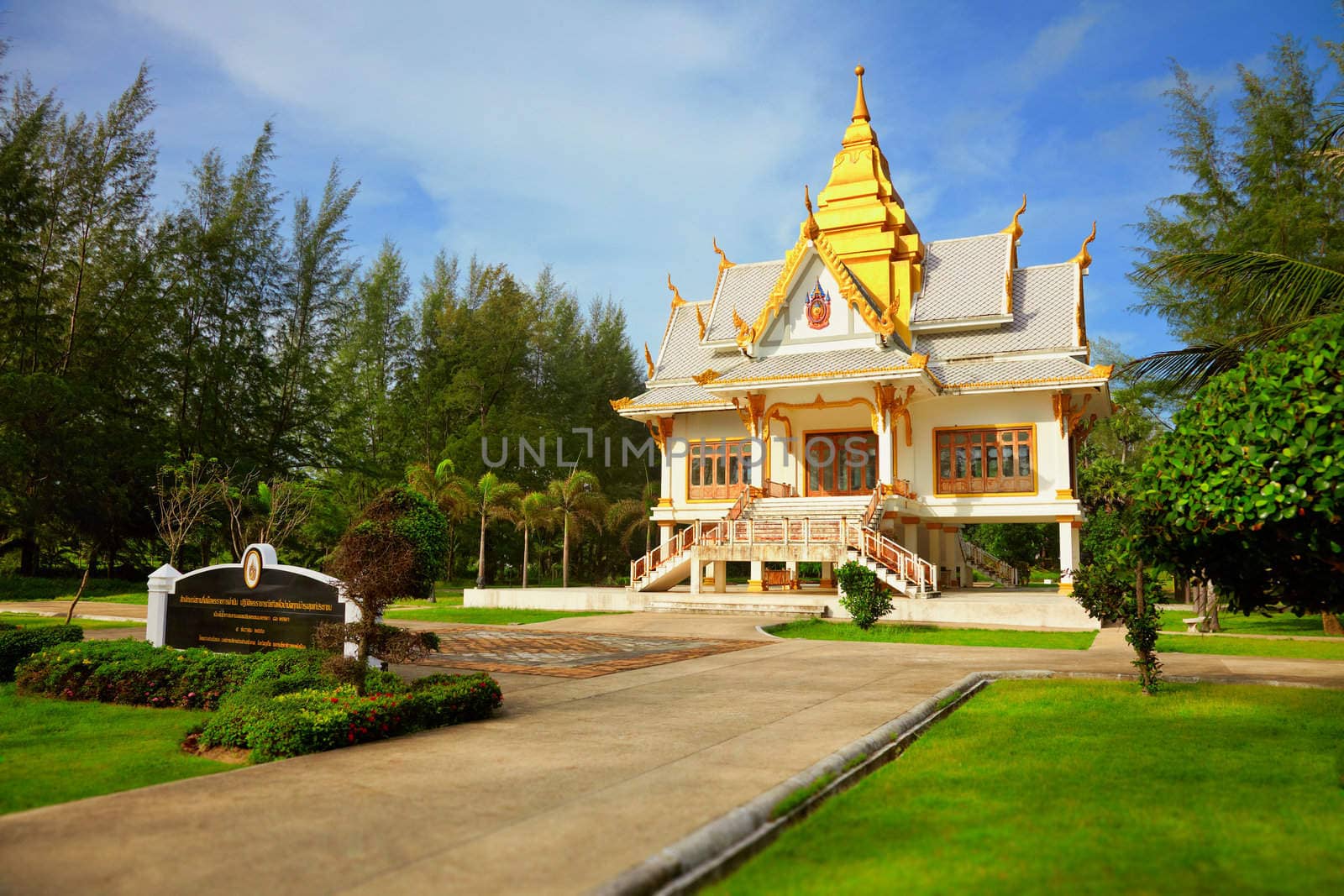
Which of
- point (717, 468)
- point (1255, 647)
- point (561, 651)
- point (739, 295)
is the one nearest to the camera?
point (561, 651)

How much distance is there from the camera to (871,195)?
28672 mm

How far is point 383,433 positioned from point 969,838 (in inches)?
1543

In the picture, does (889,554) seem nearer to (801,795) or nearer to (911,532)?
(911,532)

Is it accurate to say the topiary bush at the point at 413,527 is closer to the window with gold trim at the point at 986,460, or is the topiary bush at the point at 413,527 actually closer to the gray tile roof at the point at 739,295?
the window with gold trim at the point at 986,460

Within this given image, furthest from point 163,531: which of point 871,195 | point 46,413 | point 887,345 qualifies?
point 871,195

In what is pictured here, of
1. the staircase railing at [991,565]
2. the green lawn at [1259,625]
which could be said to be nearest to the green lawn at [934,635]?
the green lawn at [1259,625]

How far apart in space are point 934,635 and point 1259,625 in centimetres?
915

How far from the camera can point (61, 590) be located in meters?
28.5

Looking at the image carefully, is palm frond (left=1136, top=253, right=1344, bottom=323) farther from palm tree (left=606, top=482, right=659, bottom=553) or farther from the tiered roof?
palm tree (left=606, top=482, right=659, bottom=553)

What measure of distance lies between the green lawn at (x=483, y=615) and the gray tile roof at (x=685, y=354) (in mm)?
9697

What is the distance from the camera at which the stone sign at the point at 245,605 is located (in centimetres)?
1021

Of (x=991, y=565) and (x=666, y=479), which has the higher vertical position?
(x=666, y=479)

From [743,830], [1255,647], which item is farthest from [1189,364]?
[743,830]

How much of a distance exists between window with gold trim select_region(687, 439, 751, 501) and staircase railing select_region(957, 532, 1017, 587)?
1552 cm
